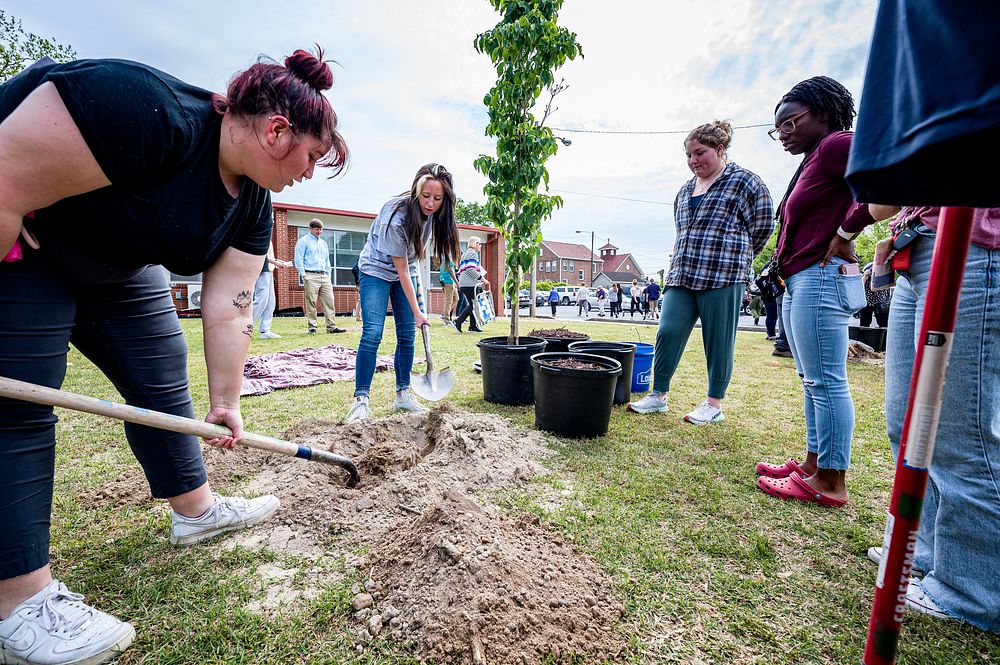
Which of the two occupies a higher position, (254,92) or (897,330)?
(254,92)

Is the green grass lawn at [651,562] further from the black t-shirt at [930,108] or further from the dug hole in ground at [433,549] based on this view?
the black t-shirt at [930,108]

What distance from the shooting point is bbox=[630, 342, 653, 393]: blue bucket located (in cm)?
432

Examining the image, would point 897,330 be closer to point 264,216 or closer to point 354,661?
point 354,661

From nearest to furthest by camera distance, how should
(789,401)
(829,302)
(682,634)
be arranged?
(682,634) < (829,302) < (789,401)

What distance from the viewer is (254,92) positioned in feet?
4.12

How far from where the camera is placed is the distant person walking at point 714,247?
126 inches

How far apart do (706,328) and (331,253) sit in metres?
15.0

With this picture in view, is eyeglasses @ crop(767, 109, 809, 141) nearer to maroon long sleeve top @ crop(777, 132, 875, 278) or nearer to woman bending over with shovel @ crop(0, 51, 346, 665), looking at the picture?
maroon long sleeve top @ crop(777, 132, 875, 278)

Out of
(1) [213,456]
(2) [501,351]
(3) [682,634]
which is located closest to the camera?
(3) [682,634]

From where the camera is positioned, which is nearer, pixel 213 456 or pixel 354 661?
pixel 354 661

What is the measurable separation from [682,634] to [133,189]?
2021 mm

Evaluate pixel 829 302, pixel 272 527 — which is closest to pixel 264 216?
pixel 272 527

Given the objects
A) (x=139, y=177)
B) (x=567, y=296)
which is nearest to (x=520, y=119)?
(x=139, y=177)

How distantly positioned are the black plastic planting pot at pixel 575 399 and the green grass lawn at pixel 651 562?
11 centimetres
